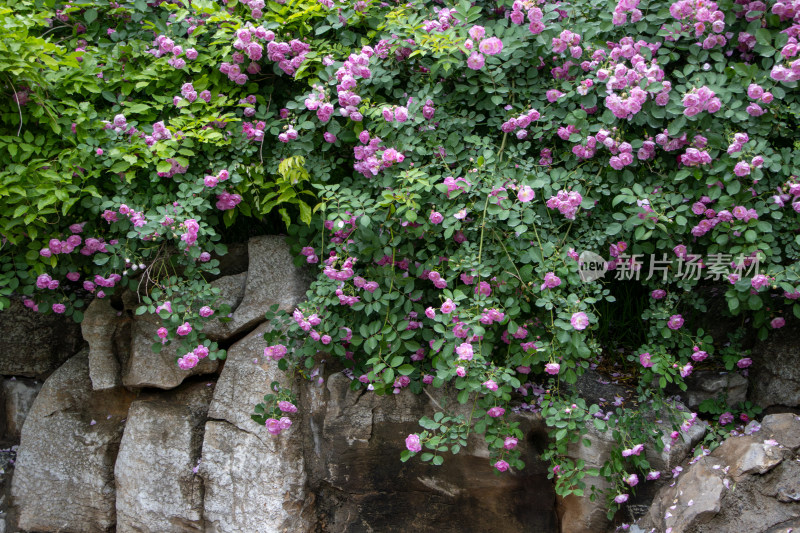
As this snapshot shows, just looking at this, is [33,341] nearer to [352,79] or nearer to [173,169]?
[173,169]

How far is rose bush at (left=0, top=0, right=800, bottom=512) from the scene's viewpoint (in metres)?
2.42

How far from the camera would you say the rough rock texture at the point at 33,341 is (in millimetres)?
3342

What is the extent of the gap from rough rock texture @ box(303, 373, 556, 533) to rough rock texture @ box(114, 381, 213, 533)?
20.9 inches

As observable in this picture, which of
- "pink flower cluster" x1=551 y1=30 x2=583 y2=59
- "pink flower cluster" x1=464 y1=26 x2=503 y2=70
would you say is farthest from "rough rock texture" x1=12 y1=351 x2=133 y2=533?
"pink flower cluster" x1=551 y1=30 x2=583 y2=59

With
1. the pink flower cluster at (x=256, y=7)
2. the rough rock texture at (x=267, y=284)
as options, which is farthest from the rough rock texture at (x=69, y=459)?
the pink flower cluster at (x=256, y=7)

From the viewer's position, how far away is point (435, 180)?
8.29 ft

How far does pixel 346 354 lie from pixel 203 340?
0.61 meters

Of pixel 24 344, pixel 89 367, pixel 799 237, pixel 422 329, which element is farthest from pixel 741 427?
pixel 24 344

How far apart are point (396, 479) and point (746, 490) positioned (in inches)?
51.3

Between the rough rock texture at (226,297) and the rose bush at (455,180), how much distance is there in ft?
0.50

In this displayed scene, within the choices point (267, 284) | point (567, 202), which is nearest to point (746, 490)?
point (567, 202)

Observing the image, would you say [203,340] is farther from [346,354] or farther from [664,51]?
[664,51]

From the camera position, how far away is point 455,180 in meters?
2.48

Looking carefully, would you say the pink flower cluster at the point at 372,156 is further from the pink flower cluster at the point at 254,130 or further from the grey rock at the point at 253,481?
the grey rock at the point at 253,481
